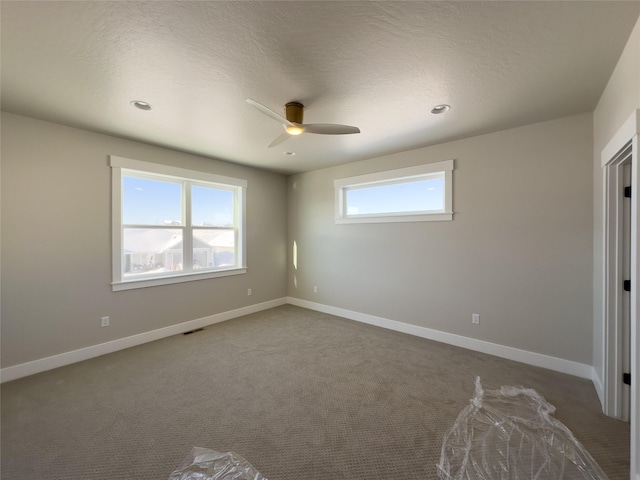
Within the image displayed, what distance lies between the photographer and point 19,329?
2.65m

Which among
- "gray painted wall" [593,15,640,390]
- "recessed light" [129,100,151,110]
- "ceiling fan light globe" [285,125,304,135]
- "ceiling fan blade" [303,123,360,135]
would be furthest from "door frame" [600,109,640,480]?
"recessed light" [129,100,151,110]

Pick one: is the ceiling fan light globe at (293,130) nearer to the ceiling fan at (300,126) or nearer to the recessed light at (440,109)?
the ceiling fan at (300,126)

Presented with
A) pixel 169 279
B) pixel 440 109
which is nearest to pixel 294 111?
pixel 440 109

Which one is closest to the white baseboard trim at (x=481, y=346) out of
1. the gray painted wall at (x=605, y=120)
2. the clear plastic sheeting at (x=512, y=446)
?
the gray painted wall at (x=605, y=120)

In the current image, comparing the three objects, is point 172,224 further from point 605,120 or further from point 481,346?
point 605,120

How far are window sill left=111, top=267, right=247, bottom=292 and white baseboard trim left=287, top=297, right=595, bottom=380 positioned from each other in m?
1.85

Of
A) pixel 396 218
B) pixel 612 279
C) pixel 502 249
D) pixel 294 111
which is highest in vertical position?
pixel 294 111

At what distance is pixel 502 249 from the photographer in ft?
10.1

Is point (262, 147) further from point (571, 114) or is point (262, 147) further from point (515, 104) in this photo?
point (571, 114)

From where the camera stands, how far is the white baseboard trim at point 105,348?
8.63ft

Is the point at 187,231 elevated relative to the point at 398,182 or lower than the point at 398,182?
lower

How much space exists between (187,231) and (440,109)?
3647mm

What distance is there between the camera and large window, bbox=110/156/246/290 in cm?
340

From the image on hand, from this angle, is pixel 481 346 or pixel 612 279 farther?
pixel 481 346
